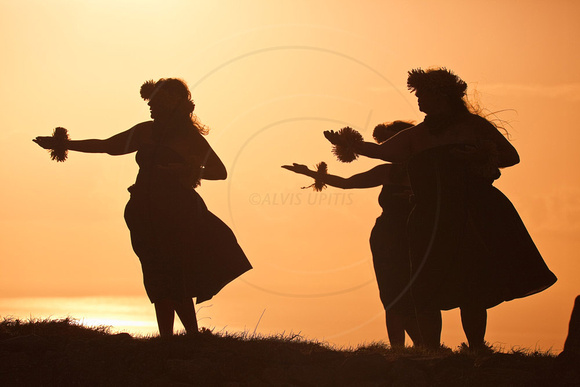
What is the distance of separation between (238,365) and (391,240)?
351 cm

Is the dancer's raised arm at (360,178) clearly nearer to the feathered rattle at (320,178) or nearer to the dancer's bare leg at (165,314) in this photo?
the feathered rattle at (320,178)

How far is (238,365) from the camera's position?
22.6ft

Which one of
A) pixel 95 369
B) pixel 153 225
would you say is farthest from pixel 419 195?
pixel 95 369

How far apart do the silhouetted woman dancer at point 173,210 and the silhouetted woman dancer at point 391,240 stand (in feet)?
3.58

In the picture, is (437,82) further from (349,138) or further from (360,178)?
(360,178)

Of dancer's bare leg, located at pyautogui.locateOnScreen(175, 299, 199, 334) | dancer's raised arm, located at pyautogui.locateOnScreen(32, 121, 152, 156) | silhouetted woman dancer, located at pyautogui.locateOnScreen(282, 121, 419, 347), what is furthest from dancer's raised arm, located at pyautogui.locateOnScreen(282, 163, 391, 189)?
dancer's bare leg, located at pyautogui.locateOnScreen(175, 299, 199, 334)

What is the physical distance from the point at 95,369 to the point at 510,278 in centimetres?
378

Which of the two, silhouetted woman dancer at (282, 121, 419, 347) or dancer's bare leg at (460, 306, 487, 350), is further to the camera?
silhouetted woman dancer at (282, 121, 419, 347)

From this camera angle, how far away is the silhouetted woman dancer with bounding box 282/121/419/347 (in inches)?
380

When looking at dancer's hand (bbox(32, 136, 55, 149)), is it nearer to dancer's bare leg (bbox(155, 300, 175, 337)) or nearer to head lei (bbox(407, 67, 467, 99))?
dancer's bare leg (bbox(155, 300, 175, 337))

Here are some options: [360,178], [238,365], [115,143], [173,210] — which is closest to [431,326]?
[360,178]

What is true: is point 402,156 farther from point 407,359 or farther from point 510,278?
point 407,359

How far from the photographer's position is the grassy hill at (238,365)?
6.71 m

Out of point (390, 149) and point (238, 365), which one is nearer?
point (238, 365)
